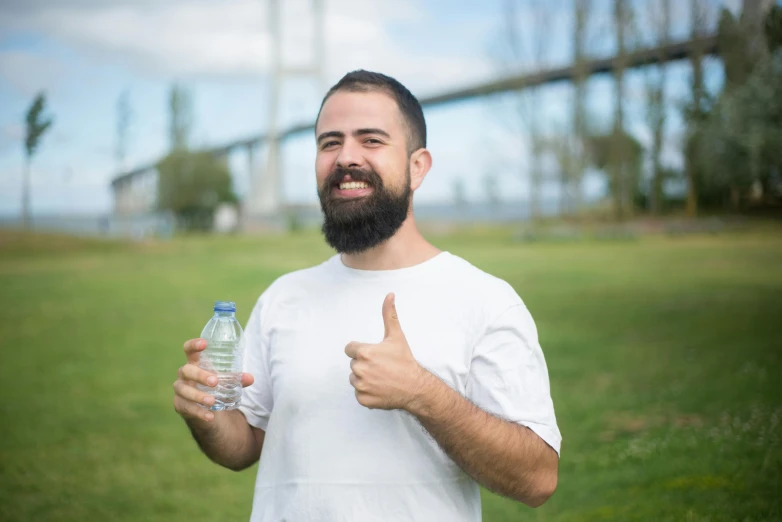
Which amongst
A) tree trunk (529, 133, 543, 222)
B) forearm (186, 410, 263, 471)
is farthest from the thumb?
tree trunk (529, 133, 543, 222)

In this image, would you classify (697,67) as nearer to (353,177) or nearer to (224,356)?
(353,177)

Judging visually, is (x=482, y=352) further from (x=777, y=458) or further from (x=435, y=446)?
(x=777, y=458)

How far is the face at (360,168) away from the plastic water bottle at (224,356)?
1.11ft

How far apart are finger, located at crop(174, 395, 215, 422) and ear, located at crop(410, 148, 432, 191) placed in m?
0.80

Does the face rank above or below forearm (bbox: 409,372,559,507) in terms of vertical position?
above

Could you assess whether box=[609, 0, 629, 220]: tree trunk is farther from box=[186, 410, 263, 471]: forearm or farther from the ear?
box=[186, 410, 263, 471]: forearm

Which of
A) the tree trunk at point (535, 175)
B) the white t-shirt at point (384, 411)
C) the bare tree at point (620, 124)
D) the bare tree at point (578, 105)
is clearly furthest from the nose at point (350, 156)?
the tree trunk at point (535, 175)

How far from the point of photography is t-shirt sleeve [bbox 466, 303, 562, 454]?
1.74 meters

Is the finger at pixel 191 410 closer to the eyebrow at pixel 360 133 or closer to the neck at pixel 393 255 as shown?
the neck at pixel 393 255

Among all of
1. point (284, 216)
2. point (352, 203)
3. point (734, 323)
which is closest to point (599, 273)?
point (734, 323)

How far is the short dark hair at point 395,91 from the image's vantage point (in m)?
1.98

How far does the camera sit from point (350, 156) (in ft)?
6.32

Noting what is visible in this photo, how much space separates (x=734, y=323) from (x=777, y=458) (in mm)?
4383

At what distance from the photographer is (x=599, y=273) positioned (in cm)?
1426
